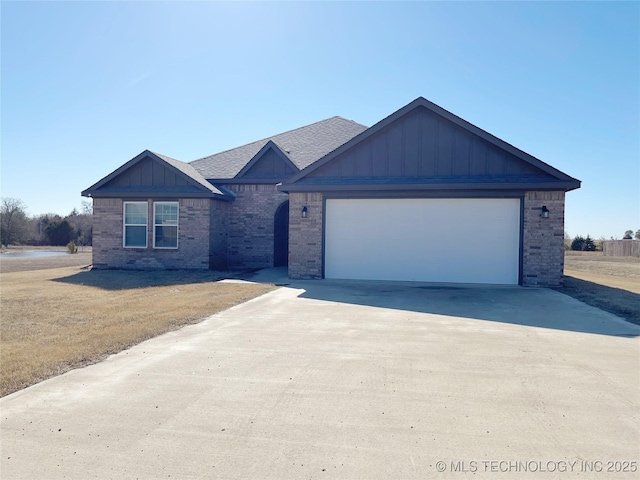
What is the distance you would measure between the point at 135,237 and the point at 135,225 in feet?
1.57

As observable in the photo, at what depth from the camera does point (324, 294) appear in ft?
39.0

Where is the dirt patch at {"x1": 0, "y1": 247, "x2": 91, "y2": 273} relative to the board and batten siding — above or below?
below

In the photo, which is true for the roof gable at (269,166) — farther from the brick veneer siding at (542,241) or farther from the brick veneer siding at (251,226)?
the brick veneer siding at (542,241)

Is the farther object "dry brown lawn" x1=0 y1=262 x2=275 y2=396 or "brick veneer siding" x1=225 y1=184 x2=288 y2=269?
"brick veneer siding" x1=225 y1=184 x2=288 y2=269

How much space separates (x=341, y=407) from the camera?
14.7 feet

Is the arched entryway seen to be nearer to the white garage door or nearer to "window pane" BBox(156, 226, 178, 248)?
"window pane" BBox(156, 226, 178, 248)

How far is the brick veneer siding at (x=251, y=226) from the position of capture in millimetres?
19062

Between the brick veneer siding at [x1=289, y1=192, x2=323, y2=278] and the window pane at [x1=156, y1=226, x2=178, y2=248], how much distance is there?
5.51 meters

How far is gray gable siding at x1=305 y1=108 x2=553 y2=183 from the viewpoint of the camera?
13.9m

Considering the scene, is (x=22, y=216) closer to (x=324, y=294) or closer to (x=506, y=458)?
(x=324, y=294)

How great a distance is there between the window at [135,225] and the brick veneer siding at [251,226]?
133 inches

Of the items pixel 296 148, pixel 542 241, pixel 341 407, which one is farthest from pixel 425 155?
pixel 341 407

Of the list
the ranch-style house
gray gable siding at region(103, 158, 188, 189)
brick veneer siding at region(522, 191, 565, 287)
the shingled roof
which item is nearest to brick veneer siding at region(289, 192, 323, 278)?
the ranch-style house

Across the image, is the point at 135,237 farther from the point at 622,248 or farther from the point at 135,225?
the point at 622,248
